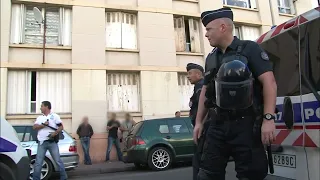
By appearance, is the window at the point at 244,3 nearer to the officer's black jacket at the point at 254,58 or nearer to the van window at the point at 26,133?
the van window at the point at 26,133

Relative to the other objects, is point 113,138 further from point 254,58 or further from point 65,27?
point 254,58

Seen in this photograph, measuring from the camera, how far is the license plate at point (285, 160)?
3127 mm

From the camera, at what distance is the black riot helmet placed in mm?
2520

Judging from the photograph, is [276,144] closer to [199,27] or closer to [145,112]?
[145,112]

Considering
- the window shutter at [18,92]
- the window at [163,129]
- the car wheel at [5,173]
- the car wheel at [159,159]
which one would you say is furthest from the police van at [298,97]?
the window shutter at [18,92]

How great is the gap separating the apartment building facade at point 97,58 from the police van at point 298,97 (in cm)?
1089

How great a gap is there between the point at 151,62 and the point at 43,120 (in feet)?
26.2

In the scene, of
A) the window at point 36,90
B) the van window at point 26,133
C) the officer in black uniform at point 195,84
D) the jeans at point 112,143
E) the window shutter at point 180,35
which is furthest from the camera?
the window shutter at point 180,35

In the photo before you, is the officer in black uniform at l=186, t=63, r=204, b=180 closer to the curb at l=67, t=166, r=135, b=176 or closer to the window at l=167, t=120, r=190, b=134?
the window at l=167, t=120, r=190, b=134

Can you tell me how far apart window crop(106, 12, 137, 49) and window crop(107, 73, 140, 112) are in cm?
138

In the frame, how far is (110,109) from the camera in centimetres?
1413

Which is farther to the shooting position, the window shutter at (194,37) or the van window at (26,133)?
the window shutter at (194,37)

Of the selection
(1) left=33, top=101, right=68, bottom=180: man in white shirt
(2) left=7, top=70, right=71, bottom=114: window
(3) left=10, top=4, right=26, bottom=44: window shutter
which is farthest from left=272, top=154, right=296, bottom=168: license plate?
(3) left=10, top=4, right=26, bottom=44: window shutter

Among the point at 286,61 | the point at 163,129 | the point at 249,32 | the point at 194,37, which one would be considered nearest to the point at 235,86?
the point at 286,61
